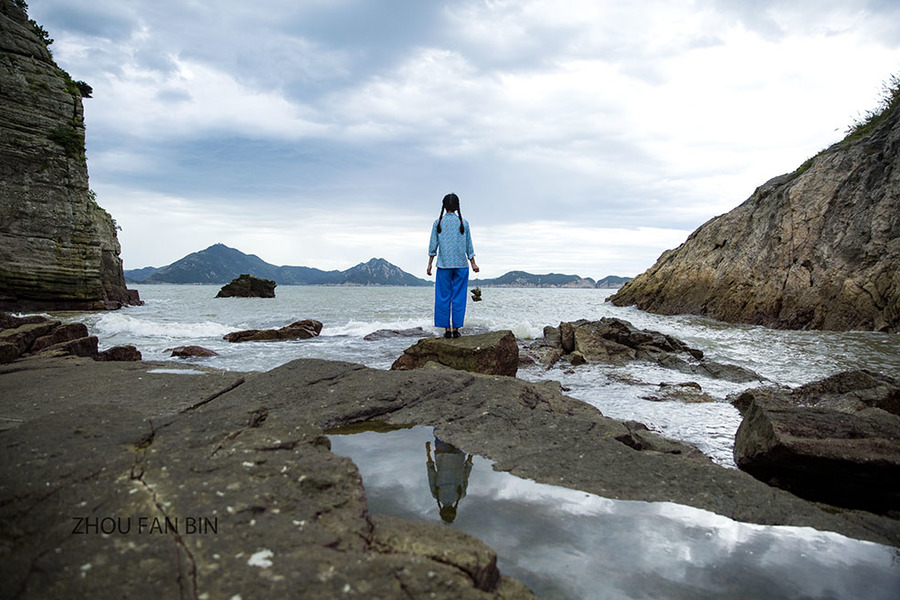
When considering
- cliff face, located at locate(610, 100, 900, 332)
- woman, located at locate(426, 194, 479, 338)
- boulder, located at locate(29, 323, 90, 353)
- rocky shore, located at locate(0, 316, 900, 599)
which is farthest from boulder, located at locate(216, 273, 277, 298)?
rocky shore, located at locate(0, 316, 900, 599)

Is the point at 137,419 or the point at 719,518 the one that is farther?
the point at 137,419

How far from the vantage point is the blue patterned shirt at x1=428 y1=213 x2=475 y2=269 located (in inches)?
318

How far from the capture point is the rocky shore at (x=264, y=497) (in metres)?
1.32

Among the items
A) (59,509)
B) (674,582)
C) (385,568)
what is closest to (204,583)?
(385,568)

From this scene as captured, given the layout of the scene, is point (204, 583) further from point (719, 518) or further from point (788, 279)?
point (788, 279)

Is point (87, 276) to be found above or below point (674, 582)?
above

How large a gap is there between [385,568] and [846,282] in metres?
16.4

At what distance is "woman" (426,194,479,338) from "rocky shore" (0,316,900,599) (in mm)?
4570

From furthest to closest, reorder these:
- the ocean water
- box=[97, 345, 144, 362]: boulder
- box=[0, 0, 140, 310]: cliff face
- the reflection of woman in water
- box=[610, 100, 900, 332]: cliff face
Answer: box=[0, 0, 140, 310]: cliff face < box=[610, 100, 900, 332]: cliff face < box=[97, 345, 144, 362]: boulder < the ocean water < the reflection of woman in water

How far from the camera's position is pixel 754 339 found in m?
11.8

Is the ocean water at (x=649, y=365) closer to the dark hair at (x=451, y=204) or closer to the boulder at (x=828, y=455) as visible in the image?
the boulder at (x=828, y=455)

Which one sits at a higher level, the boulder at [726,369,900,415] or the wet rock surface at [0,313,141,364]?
the wet rock surface at [0,313,141,364]

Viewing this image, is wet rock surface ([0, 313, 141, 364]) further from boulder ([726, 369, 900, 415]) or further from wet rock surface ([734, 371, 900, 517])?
boulder ([726, 369, 900, 415])

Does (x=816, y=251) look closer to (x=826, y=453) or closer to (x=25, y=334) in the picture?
(x=826, y=453)
